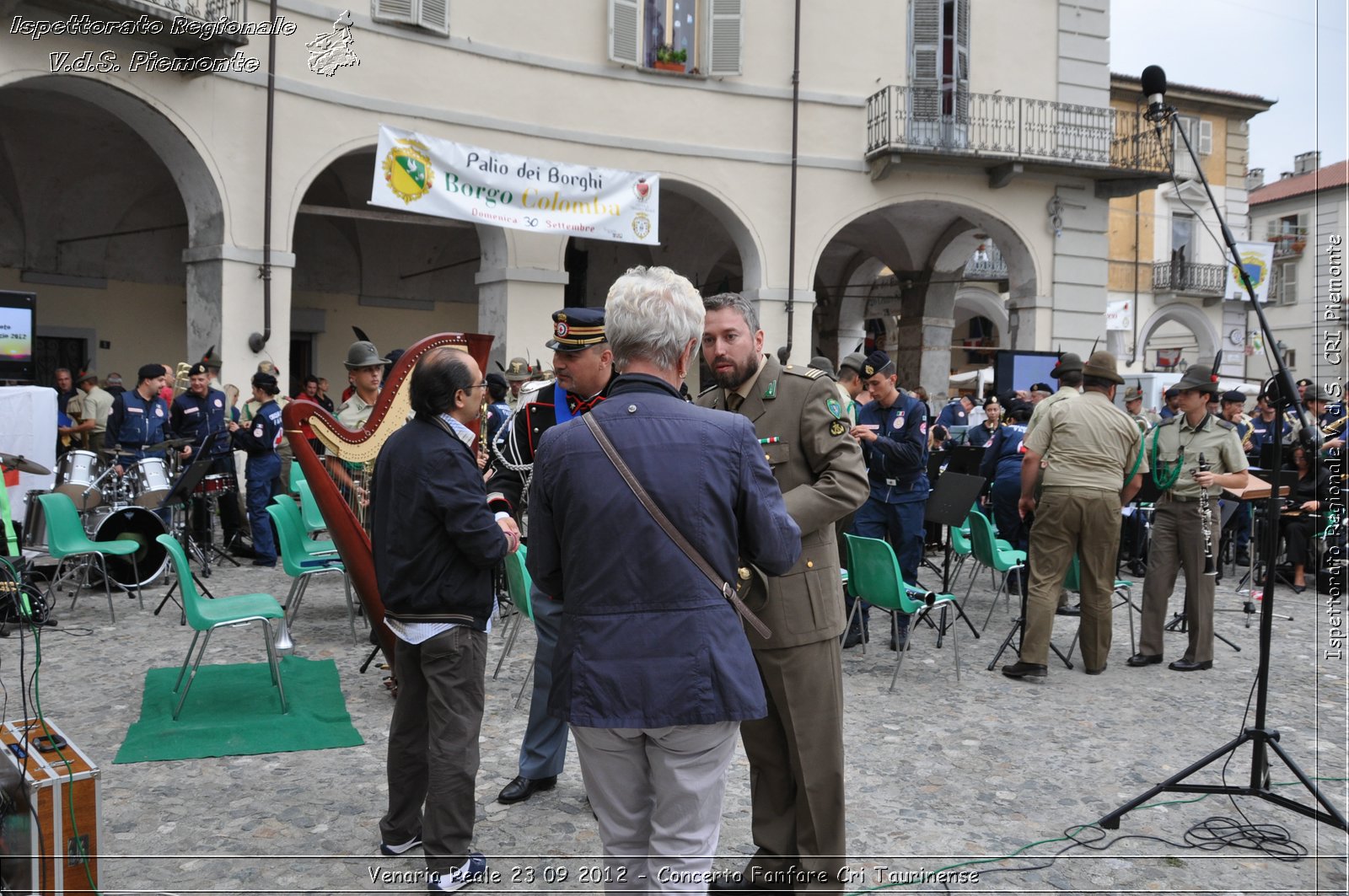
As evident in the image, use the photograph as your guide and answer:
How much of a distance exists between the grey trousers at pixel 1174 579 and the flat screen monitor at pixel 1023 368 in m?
7.25

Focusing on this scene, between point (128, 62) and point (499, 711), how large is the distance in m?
9.39

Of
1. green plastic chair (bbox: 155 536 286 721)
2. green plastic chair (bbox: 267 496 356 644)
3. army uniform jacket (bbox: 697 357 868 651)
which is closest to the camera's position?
army uniform jacket (bbox: 697 357 868 651)

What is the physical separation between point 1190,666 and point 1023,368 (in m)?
7.99

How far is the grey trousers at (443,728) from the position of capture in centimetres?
340

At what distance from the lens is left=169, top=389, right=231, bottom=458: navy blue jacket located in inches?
400

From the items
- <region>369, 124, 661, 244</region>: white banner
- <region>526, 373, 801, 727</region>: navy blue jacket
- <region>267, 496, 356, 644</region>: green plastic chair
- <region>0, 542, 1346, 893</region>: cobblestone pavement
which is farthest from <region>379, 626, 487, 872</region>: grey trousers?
<region>369, 124, 661, 244</region>: white banner

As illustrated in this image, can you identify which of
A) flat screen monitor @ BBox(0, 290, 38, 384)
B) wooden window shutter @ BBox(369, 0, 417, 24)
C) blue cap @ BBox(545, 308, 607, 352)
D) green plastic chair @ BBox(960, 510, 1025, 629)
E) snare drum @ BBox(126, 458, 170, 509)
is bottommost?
green plastic chair @ BBox(960, 510, 1025, 629)

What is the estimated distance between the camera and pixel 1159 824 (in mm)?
4133

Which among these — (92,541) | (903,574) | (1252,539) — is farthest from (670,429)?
(1252,539)

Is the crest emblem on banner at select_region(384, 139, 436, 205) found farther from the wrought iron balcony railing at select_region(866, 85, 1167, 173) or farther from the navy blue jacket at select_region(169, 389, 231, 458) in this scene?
the wrought iron balcony railing at select_region(866, 85, 1167, 173)

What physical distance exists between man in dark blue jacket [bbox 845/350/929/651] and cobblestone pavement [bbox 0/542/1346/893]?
0.73m

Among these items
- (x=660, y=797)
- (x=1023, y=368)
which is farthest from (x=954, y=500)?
(x=1023, y=368)

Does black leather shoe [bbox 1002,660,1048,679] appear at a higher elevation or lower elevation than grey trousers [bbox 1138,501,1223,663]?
lower

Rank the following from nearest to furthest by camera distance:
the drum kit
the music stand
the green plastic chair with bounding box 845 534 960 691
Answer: the green plastic chair with bounding box 845 534 960 691 < the music stand < the drum kit
